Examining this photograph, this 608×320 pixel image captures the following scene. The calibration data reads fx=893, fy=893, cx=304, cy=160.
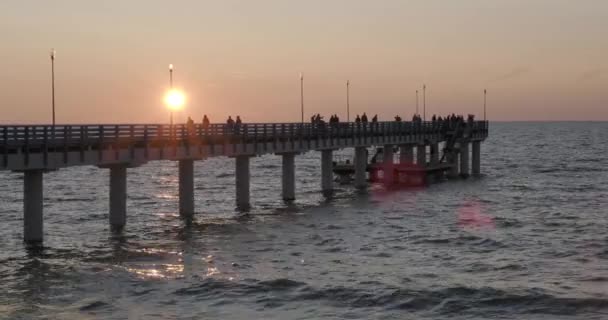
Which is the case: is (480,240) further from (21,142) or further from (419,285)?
(21,142)

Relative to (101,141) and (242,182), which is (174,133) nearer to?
(101,141)

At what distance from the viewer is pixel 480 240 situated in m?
37.2

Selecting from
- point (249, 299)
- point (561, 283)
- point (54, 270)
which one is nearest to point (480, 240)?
point (561, 283)

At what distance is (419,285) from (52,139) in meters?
16.3

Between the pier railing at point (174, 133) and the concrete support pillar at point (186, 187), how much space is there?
152 cm

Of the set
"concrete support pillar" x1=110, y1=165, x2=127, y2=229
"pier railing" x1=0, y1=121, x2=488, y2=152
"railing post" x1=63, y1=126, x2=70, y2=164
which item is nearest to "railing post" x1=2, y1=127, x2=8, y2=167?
"pier railing" x1=0, y1=121, x2=488, y2=152

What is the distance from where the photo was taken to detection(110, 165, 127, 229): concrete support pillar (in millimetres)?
→ 40625

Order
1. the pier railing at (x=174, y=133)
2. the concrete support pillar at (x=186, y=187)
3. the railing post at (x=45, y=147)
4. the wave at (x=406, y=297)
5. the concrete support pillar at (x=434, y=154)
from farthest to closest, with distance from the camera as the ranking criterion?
the concrete support pillar at (x=434, y=154) < the concrete support pillar at (x=186, y=187) < the railing post at (x=45, y=147) < the pier railing at (x=174, y=133) < the wave at (x=406, y=297)

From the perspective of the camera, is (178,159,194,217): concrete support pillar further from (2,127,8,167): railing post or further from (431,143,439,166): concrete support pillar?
(431,143,439,166): concrete support pillar

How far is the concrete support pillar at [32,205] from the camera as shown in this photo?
115 ft

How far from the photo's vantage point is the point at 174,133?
43906 mm

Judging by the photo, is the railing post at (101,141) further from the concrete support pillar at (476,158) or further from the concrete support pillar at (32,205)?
the concrete support pillar at (476,158)

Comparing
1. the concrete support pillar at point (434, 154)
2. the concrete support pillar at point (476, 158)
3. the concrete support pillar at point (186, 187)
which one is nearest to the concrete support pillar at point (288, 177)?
the concrete support pillar at point (186, 187)

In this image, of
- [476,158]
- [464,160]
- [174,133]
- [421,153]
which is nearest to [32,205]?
[174,133]
